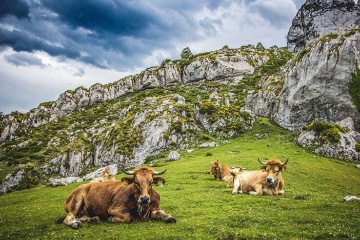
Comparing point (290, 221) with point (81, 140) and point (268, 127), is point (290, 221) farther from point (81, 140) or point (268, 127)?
point (81, 140)

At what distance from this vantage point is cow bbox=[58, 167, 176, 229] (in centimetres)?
888

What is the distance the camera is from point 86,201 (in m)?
9.73

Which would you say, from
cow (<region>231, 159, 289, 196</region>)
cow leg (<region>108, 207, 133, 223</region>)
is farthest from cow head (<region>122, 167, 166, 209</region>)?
cow (<region>231, 159, 289, 196</region>)

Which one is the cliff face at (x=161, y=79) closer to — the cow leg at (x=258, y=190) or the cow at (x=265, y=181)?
the cow at (x=265, y=181)

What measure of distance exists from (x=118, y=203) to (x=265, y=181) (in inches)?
362

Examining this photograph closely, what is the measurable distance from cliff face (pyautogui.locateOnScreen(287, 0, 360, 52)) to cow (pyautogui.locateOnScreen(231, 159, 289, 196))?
108m

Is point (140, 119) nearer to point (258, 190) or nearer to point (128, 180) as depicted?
point (258, 190)

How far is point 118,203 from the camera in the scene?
9219mm

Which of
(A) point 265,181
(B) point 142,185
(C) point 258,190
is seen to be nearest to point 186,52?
(A) point 265,181

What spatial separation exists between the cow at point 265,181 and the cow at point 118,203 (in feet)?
23.6

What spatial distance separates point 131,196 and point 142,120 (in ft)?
194

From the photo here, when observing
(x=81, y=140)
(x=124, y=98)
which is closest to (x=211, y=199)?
(x=81, y=140)

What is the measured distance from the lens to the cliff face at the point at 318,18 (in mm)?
117062

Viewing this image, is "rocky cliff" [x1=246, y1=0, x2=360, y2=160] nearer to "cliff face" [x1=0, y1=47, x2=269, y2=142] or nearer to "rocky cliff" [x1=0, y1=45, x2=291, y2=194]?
"rocky cliff" [x1=0, y1=45, x2=291, y2=194]
